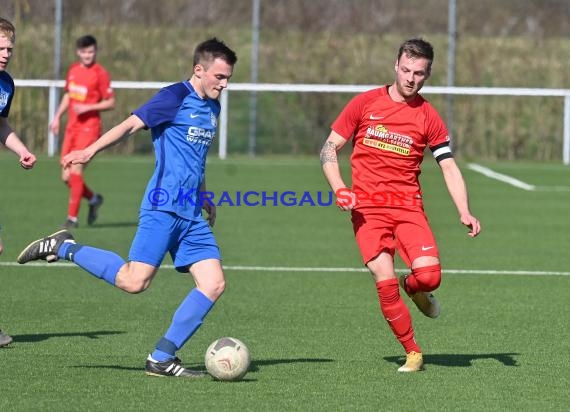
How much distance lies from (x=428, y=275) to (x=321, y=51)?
19686mm

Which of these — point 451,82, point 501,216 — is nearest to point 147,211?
point 501,216

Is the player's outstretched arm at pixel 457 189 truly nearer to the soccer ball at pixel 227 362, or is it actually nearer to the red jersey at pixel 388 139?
the red jersey at pixel 388 139

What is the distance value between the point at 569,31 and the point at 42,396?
22200mm

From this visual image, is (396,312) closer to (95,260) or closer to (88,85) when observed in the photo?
(95,260)

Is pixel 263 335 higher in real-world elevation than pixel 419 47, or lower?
lower

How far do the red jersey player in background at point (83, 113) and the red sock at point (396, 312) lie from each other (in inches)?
294

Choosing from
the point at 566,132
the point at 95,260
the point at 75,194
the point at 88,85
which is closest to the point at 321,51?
the point at 566,132

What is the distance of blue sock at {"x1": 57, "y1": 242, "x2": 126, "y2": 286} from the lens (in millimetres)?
7039

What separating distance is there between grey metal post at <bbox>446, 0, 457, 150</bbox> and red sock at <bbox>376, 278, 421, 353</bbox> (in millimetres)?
18027

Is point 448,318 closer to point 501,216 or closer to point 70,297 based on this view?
point 70,297

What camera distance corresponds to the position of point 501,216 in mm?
16516

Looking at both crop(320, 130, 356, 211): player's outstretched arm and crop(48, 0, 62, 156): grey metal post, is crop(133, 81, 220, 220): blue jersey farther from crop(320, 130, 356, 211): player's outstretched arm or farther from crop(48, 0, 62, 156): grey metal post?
crop(48, 0, 62, 156): grey metal post

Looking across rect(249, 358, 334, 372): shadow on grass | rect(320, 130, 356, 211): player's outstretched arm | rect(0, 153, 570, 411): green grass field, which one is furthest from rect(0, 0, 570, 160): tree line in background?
rect(249, 358, 334, 372): shadow on grass

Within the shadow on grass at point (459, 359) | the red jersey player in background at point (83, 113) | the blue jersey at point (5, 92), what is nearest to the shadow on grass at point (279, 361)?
the shadow on grass at point (459, 359)
